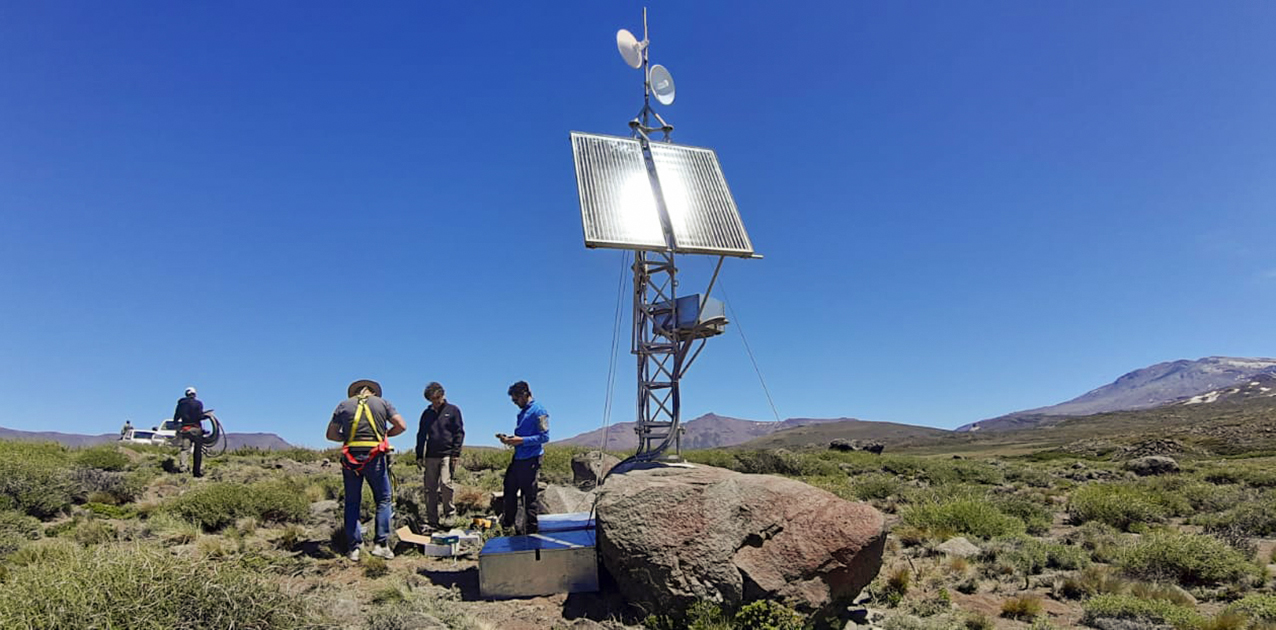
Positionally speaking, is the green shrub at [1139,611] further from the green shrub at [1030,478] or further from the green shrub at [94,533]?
the green shrub at [1030,478]

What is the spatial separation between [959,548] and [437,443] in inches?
314

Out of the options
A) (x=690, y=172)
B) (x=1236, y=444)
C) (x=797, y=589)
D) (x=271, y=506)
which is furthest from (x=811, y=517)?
(x=1236, y=444)

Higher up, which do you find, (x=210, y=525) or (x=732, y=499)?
(x=732, y=499)

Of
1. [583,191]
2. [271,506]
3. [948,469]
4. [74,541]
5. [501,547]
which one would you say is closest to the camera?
[501,547]

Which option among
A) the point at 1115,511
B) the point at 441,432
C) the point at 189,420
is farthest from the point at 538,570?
the point at 1115,511

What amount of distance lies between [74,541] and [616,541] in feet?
24.1

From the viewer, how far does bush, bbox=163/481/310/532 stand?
10.2 m

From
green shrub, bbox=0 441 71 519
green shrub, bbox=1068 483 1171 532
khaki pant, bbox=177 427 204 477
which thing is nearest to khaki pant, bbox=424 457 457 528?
green shrub, bbox=0 441 71 519

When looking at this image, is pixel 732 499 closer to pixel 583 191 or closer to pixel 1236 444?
pixel 583 191

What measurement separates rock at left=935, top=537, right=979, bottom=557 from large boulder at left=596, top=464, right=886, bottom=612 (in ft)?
13.8

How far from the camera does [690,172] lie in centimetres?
1159

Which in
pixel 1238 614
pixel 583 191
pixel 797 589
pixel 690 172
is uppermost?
pixel 690 172

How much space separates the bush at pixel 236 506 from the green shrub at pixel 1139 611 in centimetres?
1126

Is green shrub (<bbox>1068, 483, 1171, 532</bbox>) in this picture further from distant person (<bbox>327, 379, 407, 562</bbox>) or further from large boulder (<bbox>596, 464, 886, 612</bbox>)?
distant person (<bbox>327, 379, 407, 562</bbox>)
